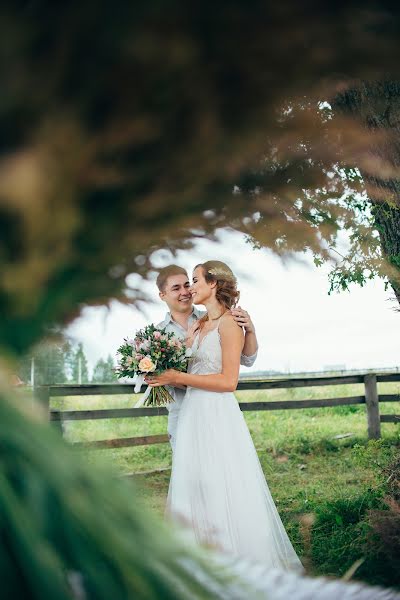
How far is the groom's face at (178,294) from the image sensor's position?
167 inches

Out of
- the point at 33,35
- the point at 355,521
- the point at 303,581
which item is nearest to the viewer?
the point at 33,35

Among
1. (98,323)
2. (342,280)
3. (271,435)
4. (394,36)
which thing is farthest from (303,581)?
(271,435)

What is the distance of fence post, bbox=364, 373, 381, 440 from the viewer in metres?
7.77

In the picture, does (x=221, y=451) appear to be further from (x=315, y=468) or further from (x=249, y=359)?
(x=315, y=468)

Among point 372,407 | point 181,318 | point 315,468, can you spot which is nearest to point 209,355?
point 181,318

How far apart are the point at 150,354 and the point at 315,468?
154 inches

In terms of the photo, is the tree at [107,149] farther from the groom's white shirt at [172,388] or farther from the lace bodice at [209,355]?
the groom's white shirt at [172,388]

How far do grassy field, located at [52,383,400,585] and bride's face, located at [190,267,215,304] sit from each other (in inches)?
38.4

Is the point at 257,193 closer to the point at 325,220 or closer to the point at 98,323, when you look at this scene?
the point at 325,220

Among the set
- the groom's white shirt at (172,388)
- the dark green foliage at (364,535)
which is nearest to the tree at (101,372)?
the dark green foliage at (364,535)

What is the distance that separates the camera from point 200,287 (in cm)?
366

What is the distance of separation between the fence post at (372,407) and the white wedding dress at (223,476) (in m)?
4.54

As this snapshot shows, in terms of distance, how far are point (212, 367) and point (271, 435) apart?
5726 mm

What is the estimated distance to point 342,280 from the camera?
505 centimetres
